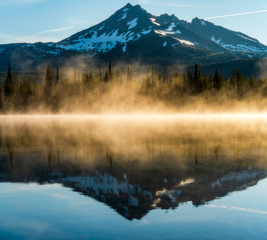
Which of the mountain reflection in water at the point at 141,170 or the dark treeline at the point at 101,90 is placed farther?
the dark treeline at the point at 101,90

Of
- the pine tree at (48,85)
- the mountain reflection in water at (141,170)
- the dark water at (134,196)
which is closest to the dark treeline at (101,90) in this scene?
the pine tree at (48,85)

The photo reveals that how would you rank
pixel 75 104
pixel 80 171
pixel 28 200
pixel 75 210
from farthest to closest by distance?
pixel 75 104 → pixel 80 171 → pixel 28 200 → pixel 75 210

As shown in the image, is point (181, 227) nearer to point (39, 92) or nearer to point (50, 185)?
point (50, 185)

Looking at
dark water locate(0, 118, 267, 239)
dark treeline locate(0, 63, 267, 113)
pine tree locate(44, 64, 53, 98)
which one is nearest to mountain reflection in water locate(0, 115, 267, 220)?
dark water locate(0, 118, 267, 239)

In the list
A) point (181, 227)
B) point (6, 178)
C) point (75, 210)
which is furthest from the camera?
point (6, 178)

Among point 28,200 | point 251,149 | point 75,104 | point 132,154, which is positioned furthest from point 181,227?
point 75,104

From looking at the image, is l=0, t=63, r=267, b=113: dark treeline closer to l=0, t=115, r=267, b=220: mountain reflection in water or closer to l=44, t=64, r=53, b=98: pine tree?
l=44, t=64, r=53, b=98: pine tree

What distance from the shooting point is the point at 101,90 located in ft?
469

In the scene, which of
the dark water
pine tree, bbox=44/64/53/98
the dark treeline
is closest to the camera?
the dark water

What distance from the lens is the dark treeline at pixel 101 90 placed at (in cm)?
13112

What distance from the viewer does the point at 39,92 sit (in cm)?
13538

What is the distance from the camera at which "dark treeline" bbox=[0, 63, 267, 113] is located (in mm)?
131125

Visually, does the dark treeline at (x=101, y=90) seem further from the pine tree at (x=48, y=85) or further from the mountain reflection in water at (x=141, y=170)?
the mountain reflection in water at (x=141, y=170)

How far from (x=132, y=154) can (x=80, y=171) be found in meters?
5.76
